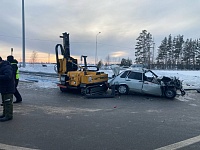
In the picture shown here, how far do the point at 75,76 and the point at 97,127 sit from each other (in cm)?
725

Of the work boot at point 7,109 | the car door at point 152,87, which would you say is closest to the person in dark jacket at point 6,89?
the work boot at point 7,109

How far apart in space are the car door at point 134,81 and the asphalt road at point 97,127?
12.1 feet

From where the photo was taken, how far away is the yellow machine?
13.6 meters

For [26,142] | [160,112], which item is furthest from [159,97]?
[26,142]

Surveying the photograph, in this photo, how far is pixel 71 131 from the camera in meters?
6.27

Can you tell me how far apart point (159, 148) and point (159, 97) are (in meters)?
8.67

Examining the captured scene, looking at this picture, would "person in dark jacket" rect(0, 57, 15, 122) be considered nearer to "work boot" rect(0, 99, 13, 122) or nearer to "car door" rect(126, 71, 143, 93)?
"work boot" rect(0, 99, 13, 122)

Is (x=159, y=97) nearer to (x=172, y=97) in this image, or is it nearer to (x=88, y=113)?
(x=172, y=97)

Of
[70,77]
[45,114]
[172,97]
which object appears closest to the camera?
[45,114]

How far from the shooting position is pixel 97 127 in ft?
22.1

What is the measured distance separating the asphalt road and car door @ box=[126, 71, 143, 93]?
3.70m

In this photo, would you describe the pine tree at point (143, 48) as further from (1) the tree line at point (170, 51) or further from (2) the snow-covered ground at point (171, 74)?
(2) the snow-covered ground at point (171, 74)

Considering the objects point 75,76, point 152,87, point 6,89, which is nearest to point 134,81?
point 152,87

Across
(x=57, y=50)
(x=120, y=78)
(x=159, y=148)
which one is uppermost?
(x=57, y=50)
